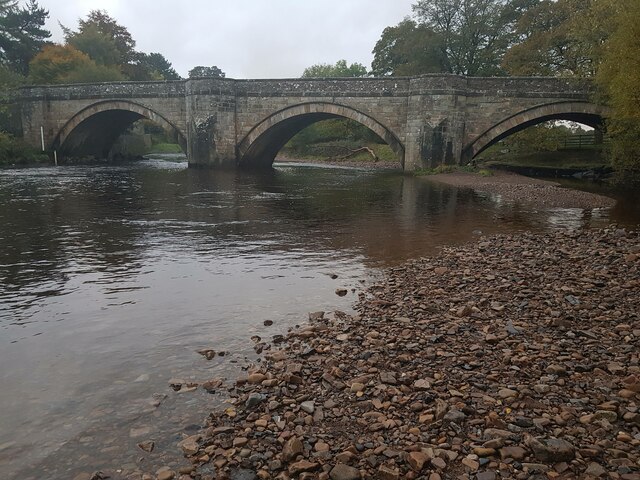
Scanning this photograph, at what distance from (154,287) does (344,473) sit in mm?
5756

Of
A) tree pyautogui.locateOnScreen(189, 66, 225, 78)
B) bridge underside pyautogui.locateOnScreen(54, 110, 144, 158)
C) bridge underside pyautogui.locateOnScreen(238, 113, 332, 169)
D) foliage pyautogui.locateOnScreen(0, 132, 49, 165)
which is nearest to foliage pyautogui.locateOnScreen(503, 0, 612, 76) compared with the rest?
bridge underside pyautogui.locateOnScreen(238, 113, 332, 169)

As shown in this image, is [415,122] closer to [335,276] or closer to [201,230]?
[201,230]

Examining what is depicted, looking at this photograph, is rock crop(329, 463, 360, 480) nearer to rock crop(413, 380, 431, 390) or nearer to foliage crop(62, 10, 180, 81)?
rock crop(413, 380, 431, 390)

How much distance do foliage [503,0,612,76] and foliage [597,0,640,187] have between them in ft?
4.82

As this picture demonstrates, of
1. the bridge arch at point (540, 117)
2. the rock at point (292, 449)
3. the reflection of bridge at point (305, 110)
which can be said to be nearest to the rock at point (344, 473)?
the rock at point (292, 449)

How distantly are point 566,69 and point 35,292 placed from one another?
1401 inches

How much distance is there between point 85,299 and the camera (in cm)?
748

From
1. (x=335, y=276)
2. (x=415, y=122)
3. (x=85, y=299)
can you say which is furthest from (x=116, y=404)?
(x=415, y=122)

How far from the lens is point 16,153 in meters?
37.5

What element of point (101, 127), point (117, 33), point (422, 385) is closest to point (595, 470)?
point (422, 385)

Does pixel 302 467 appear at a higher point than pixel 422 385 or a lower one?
lower

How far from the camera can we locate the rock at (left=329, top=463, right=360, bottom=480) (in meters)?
3.36

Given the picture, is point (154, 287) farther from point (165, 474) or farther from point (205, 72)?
point (205, 72)

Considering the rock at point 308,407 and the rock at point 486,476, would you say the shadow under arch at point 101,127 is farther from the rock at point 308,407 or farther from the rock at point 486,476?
the rock at point 486,476
